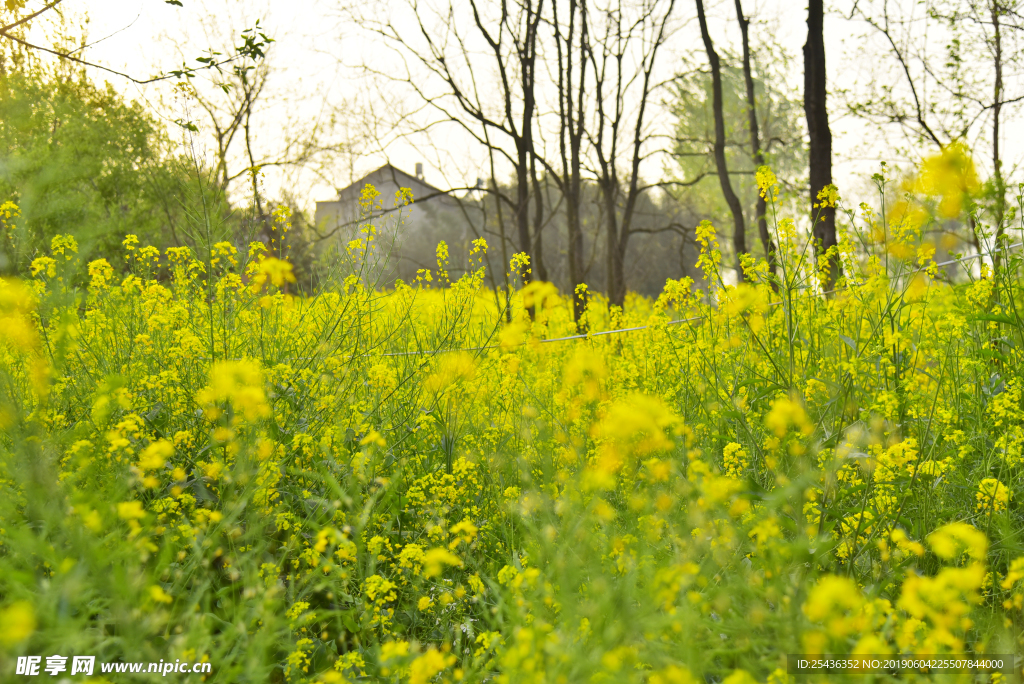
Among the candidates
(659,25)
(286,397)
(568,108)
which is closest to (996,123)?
(659,25)

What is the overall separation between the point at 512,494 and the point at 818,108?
5.78 m

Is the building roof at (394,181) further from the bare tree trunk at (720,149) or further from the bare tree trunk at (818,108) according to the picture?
the bare tree trunk at (720,149)

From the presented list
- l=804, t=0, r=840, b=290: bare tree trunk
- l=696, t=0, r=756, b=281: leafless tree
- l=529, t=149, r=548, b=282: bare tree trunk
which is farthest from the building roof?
l=696, t=0, r=756, b=281: leafless tree

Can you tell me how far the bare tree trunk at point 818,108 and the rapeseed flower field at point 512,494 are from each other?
9.40 feet

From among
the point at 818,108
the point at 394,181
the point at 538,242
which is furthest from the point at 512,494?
the point at 538,242

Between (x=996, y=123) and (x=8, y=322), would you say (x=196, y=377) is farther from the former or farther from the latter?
(x=996, y=123)

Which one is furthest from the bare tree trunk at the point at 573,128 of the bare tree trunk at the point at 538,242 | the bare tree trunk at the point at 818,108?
the bare tree trunk at the point at 818,108

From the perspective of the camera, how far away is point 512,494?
279cm

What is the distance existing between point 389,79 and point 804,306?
32.2 ft

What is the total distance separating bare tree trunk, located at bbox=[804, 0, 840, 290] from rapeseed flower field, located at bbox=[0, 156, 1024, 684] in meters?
2.86

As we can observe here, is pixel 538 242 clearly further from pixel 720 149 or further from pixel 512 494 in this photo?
pixel 512 494

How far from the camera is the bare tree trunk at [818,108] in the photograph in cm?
656

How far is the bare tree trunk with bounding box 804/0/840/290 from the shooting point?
6.56 meters

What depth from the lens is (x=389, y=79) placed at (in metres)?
11.7
